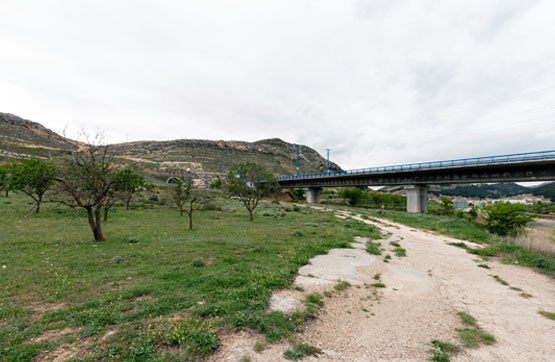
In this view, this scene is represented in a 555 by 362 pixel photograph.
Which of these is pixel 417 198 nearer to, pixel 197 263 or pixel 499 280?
pixel 499 280

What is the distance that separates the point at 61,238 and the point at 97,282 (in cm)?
1023

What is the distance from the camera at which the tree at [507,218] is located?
19.4 m

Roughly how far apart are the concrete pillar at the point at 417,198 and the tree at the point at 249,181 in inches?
1357

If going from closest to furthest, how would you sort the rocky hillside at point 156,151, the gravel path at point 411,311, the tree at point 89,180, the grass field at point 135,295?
the grass field at point 135,295, the gravel path at point 411,311, the tree at point 89,180, the rocky hillside at point 156,151

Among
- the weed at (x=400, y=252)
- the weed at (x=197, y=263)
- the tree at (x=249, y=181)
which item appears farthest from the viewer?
the tree at (x=249, y=181)

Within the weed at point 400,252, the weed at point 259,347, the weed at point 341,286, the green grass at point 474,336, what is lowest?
the weed at point 400,252

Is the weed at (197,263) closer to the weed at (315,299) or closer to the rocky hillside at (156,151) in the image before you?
the weed at (315,299)

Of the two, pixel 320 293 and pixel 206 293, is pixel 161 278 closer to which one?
pixel 206 293

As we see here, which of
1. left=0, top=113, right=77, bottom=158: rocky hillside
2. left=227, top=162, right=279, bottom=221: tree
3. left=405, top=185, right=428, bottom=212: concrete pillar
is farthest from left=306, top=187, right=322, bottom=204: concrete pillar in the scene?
left=0, top=113, right=77, bottom=158: rocky hillside

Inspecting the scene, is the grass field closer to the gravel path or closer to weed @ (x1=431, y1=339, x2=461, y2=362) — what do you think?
the gravel path

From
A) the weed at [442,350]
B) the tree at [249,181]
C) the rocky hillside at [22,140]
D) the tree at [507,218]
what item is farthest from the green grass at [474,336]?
the rocky hillside at [22,140]

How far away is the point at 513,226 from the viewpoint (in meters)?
19.9

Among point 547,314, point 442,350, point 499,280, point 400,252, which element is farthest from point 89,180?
point 499,280

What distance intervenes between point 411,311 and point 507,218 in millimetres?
22253
